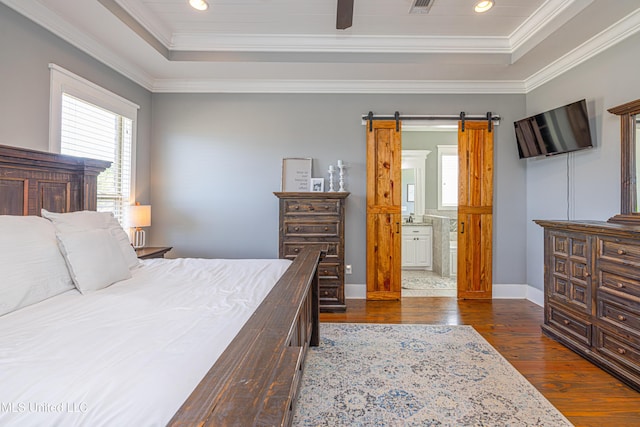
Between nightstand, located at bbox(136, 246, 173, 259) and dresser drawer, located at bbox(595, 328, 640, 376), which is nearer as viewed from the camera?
dresser drawer, located at bbox(595, 328, 640, 376)

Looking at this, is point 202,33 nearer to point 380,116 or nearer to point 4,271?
point 380,116

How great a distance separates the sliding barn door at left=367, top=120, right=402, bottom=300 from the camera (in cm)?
414

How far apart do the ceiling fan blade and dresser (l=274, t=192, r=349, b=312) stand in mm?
1773

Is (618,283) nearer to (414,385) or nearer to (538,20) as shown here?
(414,385)

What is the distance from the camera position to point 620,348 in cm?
228

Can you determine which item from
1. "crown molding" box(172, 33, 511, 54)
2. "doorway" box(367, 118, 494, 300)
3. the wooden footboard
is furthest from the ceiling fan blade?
the wooden footboard

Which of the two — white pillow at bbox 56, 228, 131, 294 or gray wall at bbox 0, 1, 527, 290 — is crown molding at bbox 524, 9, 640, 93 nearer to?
gray wall at bbox 0, 1, 527, 290

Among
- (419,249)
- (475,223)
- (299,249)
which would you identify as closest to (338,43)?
(299,249)

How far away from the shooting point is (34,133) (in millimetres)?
2504

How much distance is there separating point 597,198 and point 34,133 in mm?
5052

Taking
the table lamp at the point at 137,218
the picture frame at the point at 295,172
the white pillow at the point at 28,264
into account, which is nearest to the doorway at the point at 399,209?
the picture frame at the point at 295,172

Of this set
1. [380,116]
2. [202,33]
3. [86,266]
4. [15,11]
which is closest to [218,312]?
[86,266]

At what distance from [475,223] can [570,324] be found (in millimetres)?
1660

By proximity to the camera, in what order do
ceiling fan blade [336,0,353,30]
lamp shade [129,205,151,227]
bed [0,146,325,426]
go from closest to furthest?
bed [0,146,325,426] < ceiling fan blade [336,0,353,30] < lamp shade [129,205,151,227]
